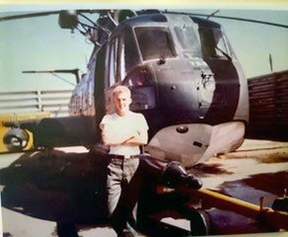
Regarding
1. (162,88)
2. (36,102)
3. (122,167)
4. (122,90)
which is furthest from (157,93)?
(36,102)

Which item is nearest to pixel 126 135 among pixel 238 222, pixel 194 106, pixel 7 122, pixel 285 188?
pixel 194 106

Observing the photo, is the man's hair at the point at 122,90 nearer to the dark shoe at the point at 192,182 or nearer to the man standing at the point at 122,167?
the man standing at the point at 122,167

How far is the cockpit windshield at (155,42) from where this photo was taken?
244 centimetres

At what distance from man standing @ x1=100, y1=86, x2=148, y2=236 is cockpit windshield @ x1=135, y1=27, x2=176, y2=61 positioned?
0.35 m

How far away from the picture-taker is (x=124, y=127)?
238cm

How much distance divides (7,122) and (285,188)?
1620mm

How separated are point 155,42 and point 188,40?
0.19 meters

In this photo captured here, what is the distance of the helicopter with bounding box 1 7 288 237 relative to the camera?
2391 mm

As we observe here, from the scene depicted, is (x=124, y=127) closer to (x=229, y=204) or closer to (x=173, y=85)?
(x=173, y=85)

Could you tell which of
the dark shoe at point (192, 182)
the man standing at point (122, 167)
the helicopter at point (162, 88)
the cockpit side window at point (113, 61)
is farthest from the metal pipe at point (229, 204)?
the cockpit side window at point (113, 61)

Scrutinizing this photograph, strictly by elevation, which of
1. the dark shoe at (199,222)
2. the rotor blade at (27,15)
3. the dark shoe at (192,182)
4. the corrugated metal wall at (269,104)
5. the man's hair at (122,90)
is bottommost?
the dark shoe at (199,222)

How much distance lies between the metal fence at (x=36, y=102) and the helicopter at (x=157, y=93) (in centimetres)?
5

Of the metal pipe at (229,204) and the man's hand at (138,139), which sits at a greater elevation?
the man's hand at (138,139)

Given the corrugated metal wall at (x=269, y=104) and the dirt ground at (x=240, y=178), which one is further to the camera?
the corrugated metal wall at (x=269, y=104)
